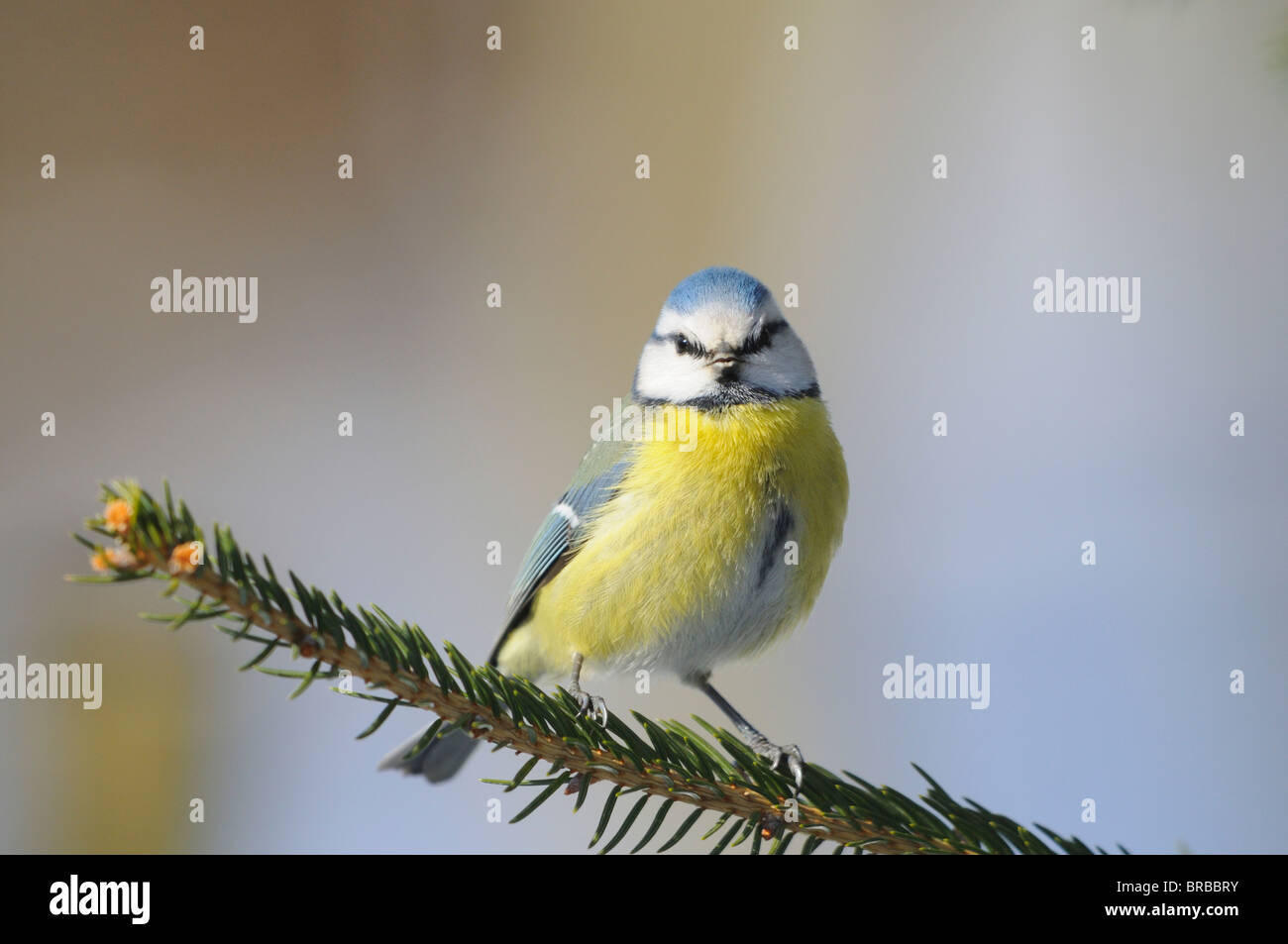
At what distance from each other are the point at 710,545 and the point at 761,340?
0.32m

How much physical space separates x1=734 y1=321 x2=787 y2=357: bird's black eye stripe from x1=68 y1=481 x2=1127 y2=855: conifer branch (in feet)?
1.94

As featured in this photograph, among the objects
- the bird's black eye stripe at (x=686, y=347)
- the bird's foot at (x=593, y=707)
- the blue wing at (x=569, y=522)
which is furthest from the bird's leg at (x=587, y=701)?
the bird's black eye stripe at (x=686, y=347)

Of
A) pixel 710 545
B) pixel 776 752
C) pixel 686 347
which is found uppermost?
pixel 686 347

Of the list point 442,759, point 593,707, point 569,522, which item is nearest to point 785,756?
point 593,707

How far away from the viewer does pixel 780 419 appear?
4.86 ft

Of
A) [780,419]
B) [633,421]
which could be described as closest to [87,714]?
[633,421]

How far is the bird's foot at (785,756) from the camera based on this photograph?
110 centimetres

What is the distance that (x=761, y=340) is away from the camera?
1.52 metres

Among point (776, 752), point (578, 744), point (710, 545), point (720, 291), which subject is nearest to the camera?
point (578, 744)

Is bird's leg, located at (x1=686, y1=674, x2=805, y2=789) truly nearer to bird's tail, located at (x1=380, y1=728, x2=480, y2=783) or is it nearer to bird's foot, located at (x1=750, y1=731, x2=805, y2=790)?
bird's foot, located at (x1=750, y1=731, x2=805, y2=790)

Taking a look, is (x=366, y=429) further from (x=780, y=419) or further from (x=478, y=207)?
(x=780, y=419)

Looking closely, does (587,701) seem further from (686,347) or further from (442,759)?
(686,347)

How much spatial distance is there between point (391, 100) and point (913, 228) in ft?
4.84

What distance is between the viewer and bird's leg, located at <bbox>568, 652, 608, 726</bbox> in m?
1.17
